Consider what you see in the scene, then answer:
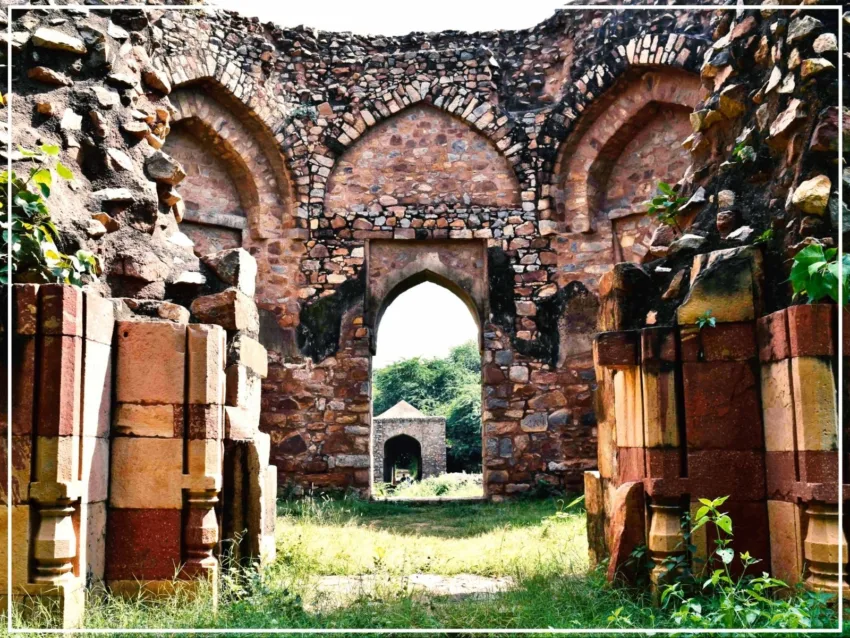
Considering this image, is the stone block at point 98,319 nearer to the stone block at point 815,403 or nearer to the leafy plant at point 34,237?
the leafy plant at point 34,237

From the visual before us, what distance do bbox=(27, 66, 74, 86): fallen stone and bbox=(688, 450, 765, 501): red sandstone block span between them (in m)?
4.21

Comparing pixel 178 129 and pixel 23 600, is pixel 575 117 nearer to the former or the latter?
pixel 178 129

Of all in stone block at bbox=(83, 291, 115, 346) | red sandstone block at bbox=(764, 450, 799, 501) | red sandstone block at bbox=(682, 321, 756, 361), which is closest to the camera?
red sandstone block at bbox=(764, 450, 799, 501)

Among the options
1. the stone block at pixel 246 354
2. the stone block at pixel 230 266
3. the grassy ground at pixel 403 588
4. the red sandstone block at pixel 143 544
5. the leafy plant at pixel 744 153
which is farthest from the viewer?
the stone block at pixel 230 266

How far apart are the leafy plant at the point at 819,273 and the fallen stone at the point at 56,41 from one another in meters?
4.28

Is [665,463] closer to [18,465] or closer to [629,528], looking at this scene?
[629,528]

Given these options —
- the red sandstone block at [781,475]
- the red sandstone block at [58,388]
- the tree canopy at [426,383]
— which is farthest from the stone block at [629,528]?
the tree canopy at [426,383]

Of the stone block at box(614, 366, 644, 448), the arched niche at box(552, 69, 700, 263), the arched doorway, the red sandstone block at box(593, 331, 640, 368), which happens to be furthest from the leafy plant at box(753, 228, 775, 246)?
the arched doorway

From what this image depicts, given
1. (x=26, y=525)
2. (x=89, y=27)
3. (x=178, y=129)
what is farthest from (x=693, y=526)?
(x=178, y=129)

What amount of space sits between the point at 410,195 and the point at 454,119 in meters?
1.22

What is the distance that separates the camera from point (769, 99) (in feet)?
16.2

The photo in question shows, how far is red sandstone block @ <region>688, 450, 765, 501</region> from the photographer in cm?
423

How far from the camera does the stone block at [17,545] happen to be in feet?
12.7

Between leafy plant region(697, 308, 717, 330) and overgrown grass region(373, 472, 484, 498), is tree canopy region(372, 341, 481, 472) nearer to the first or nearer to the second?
overgrown grass region(373, 472, 484, 498)
